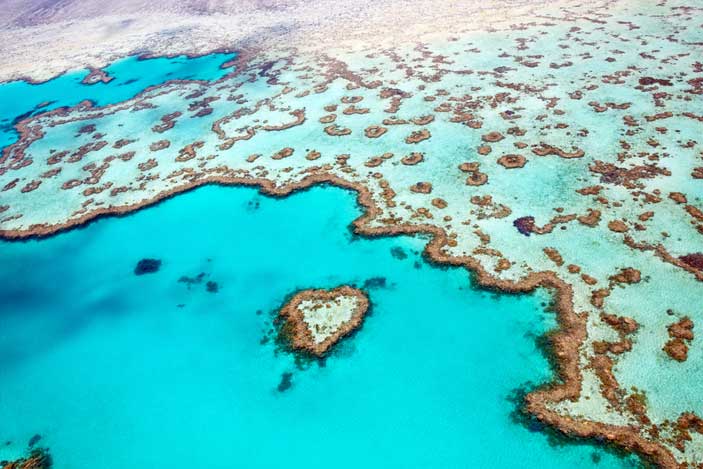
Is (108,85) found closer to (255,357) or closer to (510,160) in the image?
(255,357)

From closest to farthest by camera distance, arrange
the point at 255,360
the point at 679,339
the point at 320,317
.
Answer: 1. the point at 679,339
2. the point at 255,360
3. the point at 320,317

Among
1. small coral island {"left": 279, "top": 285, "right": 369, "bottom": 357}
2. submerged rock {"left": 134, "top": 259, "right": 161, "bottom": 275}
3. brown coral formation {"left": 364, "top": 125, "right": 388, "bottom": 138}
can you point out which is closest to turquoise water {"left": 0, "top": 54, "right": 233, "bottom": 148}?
brown coral formation {"left": 364, "top": 125, "right": 388, "bottom": 138}

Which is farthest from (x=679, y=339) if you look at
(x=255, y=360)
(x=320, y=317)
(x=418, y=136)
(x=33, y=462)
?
(x=33, y=462)

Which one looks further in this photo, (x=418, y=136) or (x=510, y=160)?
(x=418, y=136)

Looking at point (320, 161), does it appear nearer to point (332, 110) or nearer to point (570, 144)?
point (332, 110)

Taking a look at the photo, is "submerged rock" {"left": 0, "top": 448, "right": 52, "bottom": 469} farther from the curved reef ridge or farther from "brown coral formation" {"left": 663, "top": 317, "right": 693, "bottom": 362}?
"brown coral formation" {"left": 663, "top": 317, "right": 693, "bottom": 362}

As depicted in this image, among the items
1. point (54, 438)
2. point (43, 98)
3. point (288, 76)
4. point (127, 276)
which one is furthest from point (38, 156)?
point (54, 438)

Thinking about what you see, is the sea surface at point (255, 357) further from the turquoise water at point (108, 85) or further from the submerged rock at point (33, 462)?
the turquoise water at point (108, 85)
